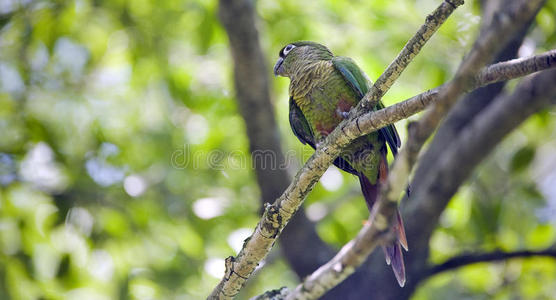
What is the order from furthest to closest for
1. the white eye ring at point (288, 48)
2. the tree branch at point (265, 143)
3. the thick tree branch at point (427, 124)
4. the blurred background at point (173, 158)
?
1. the blurred background at point (173, 158)
2. the tree branch at point (265, 143)
3. the white eye ring at point (288, 48)
4. the thick tree branch at point (427, 124)

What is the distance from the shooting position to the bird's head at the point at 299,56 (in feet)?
14.9

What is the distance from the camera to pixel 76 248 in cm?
584

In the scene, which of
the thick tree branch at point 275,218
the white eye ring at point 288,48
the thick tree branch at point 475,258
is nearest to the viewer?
the thick tree branch at point 275,218

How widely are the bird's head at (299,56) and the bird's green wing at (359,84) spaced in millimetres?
408

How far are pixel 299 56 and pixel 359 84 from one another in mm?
826

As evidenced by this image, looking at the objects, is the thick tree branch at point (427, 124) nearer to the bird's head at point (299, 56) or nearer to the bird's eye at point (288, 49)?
the bird's head at point (299, 56)

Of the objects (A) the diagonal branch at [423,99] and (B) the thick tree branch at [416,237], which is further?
(B) the thick tree branch at [416,237]

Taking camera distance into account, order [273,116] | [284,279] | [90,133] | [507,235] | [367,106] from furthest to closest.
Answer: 1. [284,279]
2. [507,235]
3. [90,133]
4. [273,116]
5. [367,106]

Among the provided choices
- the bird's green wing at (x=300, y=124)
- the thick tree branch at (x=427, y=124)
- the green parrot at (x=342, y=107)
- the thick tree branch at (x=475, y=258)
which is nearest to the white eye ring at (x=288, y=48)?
the green parrot at (x=342, y=107)

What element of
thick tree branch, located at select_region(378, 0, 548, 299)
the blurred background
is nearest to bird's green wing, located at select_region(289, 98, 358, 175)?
the blurred background

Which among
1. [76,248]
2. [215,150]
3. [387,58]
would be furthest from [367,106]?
[76,248]

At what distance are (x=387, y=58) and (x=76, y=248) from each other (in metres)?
4.18

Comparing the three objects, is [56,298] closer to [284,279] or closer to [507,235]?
[284,279]

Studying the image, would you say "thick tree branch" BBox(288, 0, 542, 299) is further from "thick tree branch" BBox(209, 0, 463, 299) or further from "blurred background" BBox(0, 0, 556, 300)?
"blurred background" BBox(0, 0, 556, 300)
